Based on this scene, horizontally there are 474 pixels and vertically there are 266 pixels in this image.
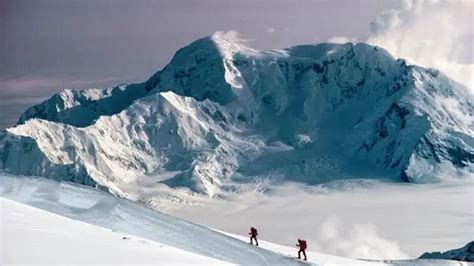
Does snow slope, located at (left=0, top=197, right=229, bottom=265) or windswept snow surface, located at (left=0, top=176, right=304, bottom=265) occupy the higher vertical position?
snow slope, located at (left=0, top=197, right=229, bottom=265)

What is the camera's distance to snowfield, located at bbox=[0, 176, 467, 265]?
31.4m

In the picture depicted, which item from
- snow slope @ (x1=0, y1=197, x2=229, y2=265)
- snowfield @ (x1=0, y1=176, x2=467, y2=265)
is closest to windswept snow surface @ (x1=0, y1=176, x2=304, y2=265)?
snowfield @ (x1=0, y1=176, x2=467, y2=265)

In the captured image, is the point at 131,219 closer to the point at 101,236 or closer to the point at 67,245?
the point at 101,236

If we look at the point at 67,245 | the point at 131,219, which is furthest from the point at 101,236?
the point at 131,219

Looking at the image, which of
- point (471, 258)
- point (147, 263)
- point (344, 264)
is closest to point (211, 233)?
point (344, 264)

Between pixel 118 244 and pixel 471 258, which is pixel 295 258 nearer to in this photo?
pixel 118 244

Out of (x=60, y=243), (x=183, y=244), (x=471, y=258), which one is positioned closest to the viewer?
(x=60, y=243)

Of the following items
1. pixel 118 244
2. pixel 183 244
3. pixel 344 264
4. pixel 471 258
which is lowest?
pixel 471 258

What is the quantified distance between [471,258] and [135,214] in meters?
125

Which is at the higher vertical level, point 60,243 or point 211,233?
point 60,243

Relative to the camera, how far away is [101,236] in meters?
36.0

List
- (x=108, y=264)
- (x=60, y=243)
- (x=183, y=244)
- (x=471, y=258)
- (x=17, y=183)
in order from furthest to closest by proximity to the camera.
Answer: (x=471, y=258)
(x=17, y=183)
(x=183, y=244)
(x=60, y=243)
(x=108, y=264)

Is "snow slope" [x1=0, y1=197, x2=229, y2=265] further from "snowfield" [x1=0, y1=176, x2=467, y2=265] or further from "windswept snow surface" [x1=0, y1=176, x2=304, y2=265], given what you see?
"windswept snow surface" [x1=0, y1=176, x2=304, y2=265]

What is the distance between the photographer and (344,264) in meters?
44.6
